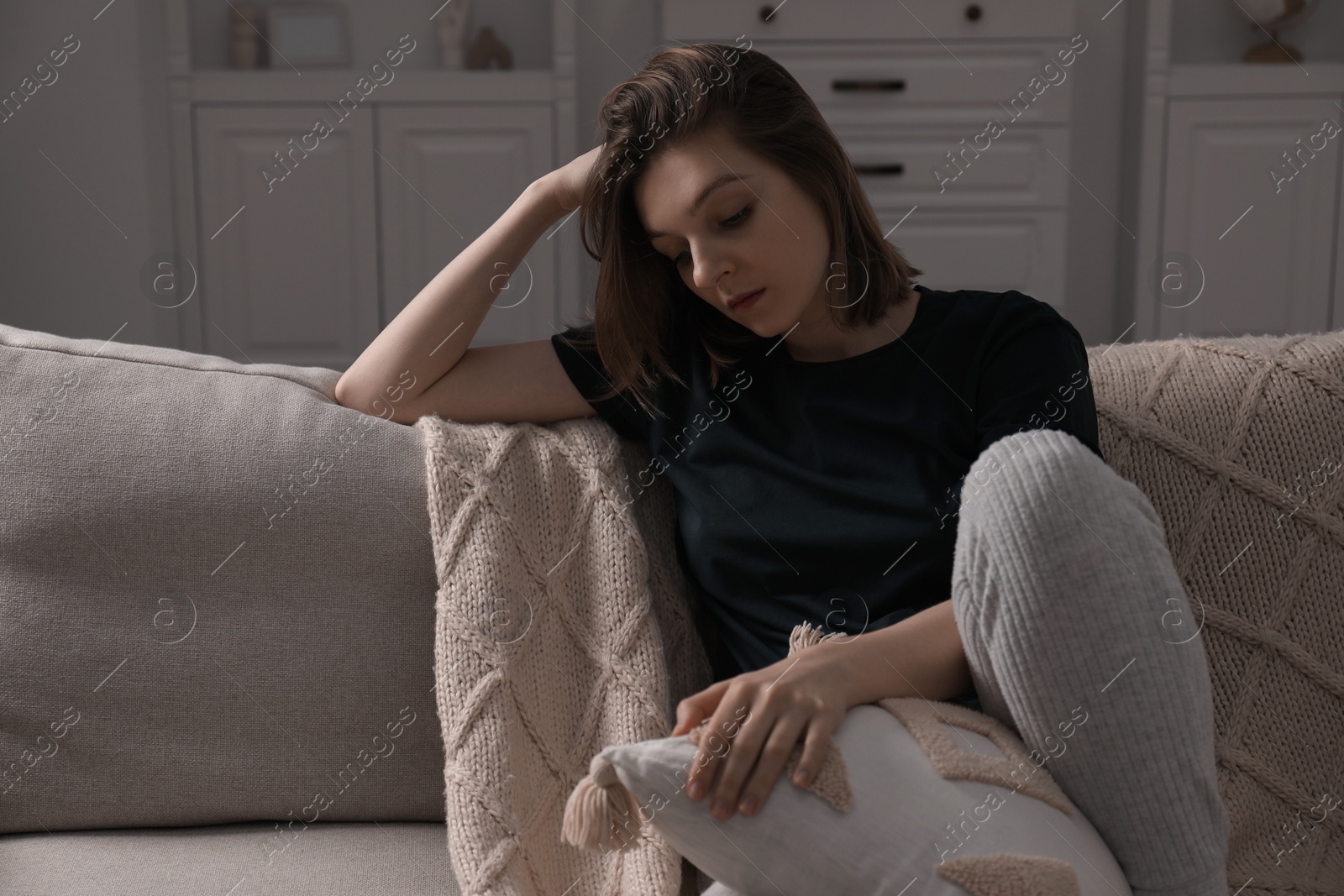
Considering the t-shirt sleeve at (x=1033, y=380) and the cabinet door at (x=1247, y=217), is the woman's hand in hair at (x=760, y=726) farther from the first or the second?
the cabinet door at (x=1247, y=217)

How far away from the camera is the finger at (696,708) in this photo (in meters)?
0.73

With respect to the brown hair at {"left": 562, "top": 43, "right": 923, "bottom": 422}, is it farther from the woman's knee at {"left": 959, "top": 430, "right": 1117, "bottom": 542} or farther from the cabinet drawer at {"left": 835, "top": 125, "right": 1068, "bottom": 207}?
the cabinet drawer at {"left": 835, "top": 125, "right": 1068, "bottom": 207}

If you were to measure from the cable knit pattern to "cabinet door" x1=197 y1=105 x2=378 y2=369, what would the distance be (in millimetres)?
2667

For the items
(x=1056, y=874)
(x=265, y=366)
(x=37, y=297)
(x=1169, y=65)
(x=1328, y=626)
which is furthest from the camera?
(x=1169, y=65)

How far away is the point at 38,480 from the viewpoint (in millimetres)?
990

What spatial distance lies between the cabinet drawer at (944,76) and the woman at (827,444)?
2307 mm

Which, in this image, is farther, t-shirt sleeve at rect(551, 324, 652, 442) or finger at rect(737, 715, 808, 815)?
t-shirt sleeve at rect(551, 324, 652, 442)

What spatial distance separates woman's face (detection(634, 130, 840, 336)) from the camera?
1.01 meters

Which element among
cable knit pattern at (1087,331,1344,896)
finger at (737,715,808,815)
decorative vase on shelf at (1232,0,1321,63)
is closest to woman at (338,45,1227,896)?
finger at (737,715,808,815)

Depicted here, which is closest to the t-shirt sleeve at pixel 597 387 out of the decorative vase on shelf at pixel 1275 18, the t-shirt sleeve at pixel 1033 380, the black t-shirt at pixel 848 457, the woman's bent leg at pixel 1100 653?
the black t-shirt at pixel 848 457

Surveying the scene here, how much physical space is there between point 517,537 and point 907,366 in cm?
39

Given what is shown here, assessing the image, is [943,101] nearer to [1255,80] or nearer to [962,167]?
[962,167]

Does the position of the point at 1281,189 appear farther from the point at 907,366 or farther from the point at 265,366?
the point at 265,366

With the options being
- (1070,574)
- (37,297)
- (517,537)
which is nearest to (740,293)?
(517,537)
